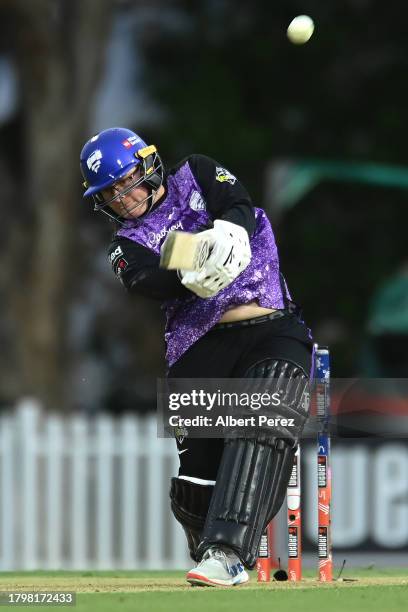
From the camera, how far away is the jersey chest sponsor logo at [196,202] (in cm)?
628

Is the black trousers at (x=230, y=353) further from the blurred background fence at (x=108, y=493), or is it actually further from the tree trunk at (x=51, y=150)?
the tree trunk at (x=51, y=150)

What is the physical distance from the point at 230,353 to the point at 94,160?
0.98 m

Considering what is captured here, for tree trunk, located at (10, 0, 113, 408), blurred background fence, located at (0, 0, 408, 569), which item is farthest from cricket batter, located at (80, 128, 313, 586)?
tree trunk, located at (10, 0, 113, 408)

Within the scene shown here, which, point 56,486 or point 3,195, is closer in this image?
point 56,486

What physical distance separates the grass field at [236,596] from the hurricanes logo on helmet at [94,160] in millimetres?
1679

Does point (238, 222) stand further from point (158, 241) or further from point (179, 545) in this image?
point (179, 545)

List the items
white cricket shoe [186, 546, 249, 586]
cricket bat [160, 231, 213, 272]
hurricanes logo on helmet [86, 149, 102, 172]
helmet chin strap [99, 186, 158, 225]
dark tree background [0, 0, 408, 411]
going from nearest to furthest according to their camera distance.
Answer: cricket bat [160, 231, 213, 272]
white cricket shoe [186, 546, 249, 586]
hurricanes logo on helmet [86, 149, 102, 172]
helmet chin strap [99, 186, 158, 225]
dark tree background [0, 0, 408, 411]

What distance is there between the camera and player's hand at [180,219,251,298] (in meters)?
5.79

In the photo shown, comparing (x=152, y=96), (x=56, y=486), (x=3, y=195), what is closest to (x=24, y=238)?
(x=3, y=195)

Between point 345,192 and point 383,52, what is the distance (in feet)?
5.45

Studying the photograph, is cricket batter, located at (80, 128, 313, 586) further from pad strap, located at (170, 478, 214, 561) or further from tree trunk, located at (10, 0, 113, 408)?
tree trunk, located at (10, 0, 113, 408)

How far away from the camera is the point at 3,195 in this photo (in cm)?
1590

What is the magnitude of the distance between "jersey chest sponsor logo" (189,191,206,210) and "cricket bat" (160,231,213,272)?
50 centimetres

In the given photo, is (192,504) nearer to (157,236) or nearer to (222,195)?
(157,236)
